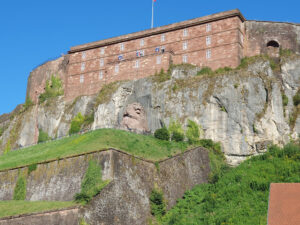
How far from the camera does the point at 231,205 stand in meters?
33.5

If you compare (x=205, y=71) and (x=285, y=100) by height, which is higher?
(x=205, y=71)

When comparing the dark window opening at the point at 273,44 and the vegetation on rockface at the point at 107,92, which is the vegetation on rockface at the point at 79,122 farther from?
the dark window opening at the point at 273,44

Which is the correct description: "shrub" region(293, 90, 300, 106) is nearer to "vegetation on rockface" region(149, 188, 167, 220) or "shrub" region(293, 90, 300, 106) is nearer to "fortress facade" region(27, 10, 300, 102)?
"fortress facade" region(27, 10, 300, 102)

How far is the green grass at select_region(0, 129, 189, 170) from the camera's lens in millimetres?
37656

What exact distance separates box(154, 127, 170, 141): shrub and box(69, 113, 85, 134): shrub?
11863mm

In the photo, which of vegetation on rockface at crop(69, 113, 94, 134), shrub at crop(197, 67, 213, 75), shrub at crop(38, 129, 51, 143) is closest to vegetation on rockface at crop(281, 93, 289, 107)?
shrub at crop(197, 67, 213, 75)

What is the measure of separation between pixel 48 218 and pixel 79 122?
2272 centimetres

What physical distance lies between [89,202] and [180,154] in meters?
10.9

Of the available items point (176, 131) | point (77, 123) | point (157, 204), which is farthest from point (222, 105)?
point (77, 123)

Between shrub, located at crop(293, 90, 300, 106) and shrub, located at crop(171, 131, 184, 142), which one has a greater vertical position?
shrub, located at crop(293, 90, 300, 106)

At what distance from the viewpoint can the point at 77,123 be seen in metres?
53.1

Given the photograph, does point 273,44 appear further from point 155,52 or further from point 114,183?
point 114,183

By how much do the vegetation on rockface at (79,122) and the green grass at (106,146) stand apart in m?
8.25

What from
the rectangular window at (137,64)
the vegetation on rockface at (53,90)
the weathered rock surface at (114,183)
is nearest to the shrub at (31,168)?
the weathered rock surface at (114,183)
